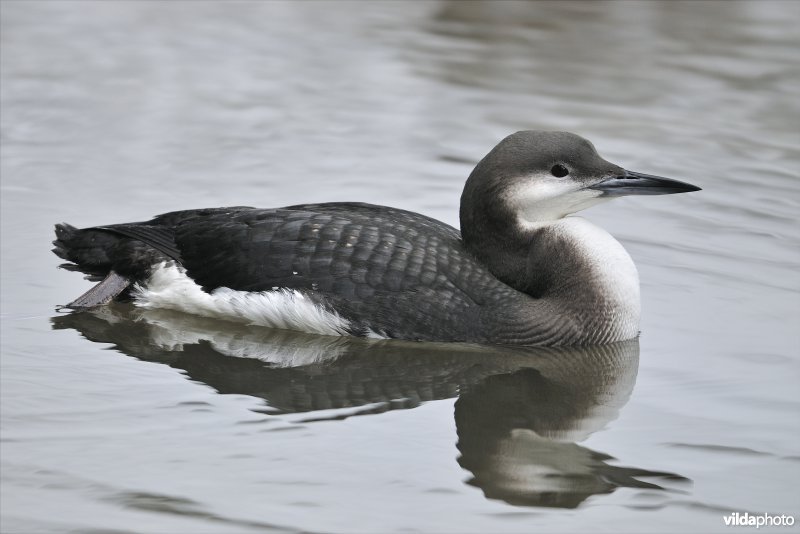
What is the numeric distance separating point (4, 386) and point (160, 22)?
6209 millimetres

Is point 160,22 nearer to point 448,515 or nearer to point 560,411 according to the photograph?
point 560,411

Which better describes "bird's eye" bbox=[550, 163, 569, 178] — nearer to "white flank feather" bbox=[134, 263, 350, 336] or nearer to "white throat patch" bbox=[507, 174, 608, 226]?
"white throat patch" bbox=[507, 174, 608, 226]

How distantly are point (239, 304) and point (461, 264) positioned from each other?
917 millimetres

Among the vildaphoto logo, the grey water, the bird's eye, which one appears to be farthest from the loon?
the vildaphoto logo

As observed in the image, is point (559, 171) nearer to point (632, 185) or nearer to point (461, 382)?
point (632, 185)

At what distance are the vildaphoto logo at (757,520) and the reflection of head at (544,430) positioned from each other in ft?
0.91

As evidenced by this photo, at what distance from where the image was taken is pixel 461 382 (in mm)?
5328

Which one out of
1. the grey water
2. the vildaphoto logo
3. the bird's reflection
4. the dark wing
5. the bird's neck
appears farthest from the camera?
the bird's neck

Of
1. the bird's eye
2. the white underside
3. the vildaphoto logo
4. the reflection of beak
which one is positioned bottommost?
the vildaphoto logo

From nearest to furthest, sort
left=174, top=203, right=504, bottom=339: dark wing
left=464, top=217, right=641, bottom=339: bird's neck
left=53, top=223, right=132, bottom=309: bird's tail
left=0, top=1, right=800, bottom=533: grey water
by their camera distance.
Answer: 1. left=0, top=1, right=800, bottom=533: grey water
2. left=174, top=203, right=504, bottom=339: dark wing
3. left=464, top=217, right=641, bottom=339: bird's neck
4. left=53, top=223, right=132, bottom=309: bird's tail

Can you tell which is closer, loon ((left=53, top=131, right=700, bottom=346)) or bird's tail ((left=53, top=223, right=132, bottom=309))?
loon ((left=53, top=131, right=700, bottom=346))

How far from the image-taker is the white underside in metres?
5.62

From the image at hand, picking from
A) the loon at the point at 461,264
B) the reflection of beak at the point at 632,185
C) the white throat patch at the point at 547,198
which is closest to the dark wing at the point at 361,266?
the loon at the point at 461,264

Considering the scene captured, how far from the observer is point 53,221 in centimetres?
678
